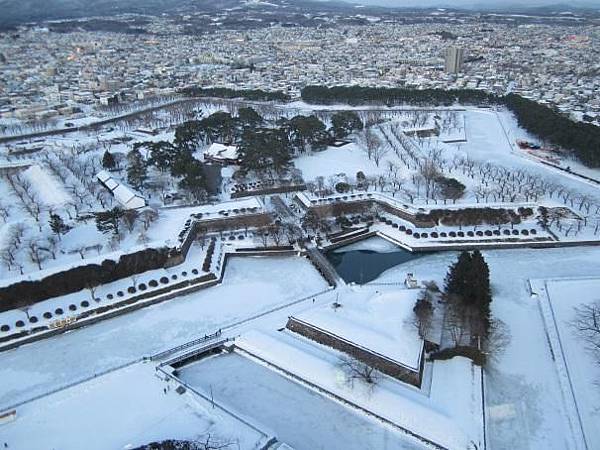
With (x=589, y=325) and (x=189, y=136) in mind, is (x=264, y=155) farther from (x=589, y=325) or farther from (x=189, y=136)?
(x=589, y=325)

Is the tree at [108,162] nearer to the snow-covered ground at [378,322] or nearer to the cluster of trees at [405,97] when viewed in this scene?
the snow-covered ground at [378,322]

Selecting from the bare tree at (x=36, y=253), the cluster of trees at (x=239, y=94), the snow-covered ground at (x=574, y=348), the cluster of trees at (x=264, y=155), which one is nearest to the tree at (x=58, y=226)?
the bare tree at (x=36, y=253)

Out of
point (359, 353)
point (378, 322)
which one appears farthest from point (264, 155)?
point (359, 353)

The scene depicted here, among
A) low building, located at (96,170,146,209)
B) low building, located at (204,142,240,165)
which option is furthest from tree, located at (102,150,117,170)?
low building, located at (204,142,240,165)

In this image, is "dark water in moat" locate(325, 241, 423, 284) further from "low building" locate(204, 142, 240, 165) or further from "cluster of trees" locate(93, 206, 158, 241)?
"low building" locate(204, 142, 240, 165)

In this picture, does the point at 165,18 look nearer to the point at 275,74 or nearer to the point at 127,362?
the point at 275,74

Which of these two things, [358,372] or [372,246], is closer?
[358,372]
